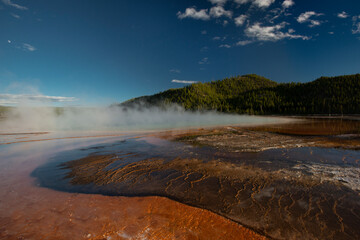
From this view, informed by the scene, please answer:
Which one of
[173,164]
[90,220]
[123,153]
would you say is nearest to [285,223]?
[90,220]

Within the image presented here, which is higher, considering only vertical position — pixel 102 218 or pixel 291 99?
pixel 291 99

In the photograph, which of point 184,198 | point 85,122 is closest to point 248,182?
point 184,198

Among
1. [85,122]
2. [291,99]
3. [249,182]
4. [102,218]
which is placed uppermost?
[291,99]

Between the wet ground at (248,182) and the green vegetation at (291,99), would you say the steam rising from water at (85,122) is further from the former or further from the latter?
the green vegetation at (291,99)

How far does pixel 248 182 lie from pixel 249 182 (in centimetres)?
3

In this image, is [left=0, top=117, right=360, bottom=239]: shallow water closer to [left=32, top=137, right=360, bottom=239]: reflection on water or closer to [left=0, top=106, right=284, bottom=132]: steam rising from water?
[left=32, top=137, right=360, bottom=239]: reflection on water

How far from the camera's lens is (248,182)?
19.6 feet

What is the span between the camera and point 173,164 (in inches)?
328

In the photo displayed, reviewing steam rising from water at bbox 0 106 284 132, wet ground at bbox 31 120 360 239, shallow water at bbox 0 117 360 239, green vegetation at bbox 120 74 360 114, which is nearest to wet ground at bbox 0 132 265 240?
shallow water at bbox 0 117 360 239

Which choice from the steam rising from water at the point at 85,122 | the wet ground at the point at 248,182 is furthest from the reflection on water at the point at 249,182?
the steam rising from water at the point at 85,122

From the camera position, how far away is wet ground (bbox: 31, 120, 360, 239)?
3895 millimetres

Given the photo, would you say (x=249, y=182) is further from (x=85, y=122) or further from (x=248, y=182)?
(x=85, y=122)

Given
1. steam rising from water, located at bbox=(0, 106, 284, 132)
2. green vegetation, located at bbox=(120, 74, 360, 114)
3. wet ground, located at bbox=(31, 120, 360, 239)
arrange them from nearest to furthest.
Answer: wet ground, located at bbox=(31, 120, 360, 239) → steam rising from water, located at bbox=(0, 106, 284, 132) → green vegetation, located at bbox=(120, 74, 360, 114)

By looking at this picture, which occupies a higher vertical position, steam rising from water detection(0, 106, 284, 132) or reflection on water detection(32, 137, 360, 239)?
steam rising from water detection(0, 106, 284, 132)
